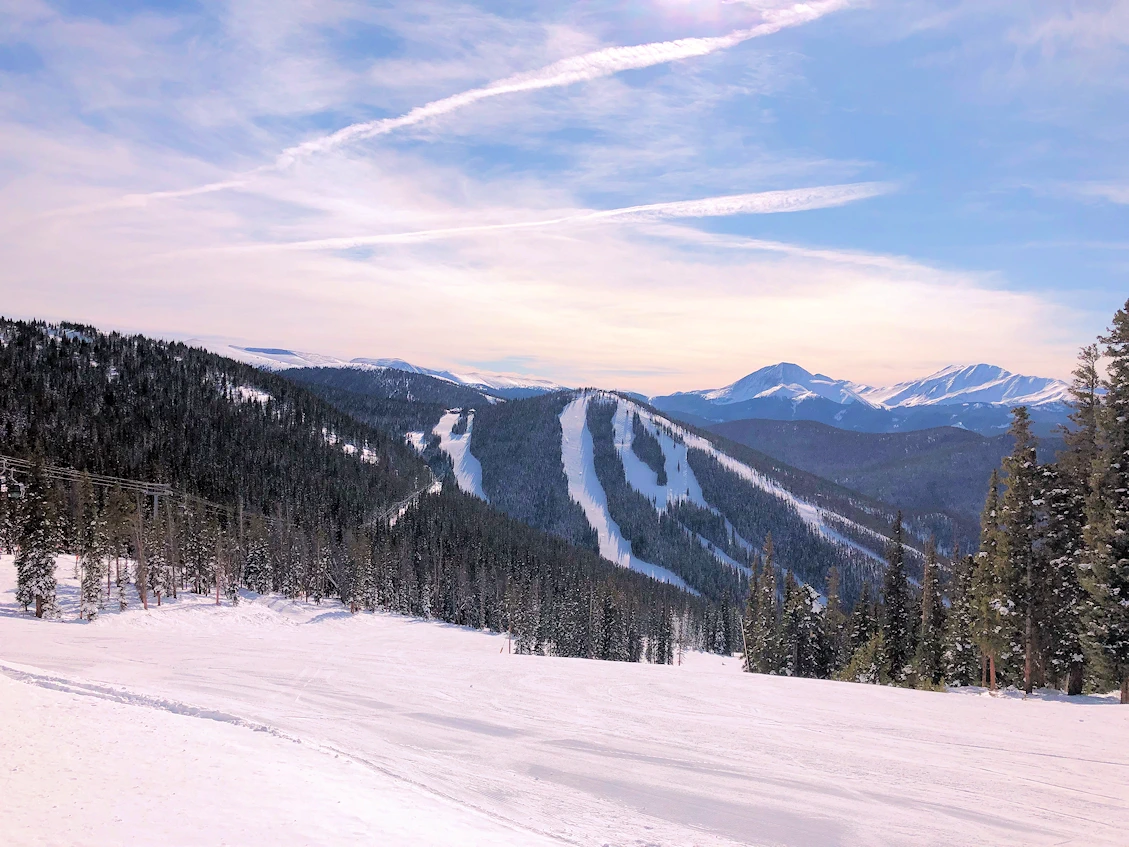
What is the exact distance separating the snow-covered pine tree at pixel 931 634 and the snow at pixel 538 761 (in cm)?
1913

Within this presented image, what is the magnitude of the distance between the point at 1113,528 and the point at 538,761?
83.2ft

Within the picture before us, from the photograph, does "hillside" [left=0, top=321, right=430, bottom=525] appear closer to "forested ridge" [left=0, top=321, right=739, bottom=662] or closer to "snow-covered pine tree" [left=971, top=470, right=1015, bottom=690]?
"forested ridge" [left=0, top=321, right=739, bottom=662]

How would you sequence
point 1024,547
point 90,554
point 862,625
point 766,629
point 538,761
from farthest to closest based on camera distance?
point 766,629 → point 862,625 → point 90,554 → point 1024,547 → point 538,761

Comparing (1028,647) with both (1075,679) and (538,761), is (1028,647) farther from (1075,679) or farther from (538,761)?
(538,761)

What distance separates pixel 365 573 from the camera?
89938 millimetres

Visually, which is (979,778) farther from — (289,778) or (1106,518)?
(1106,518)

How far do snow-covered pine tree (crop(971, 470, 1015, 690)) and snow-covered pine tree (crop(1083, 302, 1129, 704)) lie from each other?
12.9 ft

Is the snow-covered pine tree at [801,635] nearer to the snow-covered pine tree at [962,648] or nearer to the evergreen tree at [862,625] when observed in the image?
the evergreen tree at [862,625]

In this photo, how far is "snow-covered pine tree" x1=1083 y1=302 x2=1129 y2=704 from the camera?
25.4 m

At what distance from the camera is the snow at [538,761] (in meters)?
11.4

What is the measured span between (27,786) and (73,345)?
8905 inches

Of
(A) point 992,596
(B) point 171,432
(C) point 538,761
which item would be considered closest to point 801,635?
(A) point 992,596

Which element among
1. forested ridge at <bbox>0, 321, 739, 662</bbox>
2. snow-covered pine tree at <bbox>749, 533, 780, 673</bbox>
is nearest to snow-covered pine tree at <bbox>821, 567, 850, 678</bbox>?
snow-covered pine tree at <bbox>749, 533, 780, 673</bbox>

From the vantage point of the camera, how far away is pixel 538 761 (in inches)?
652
